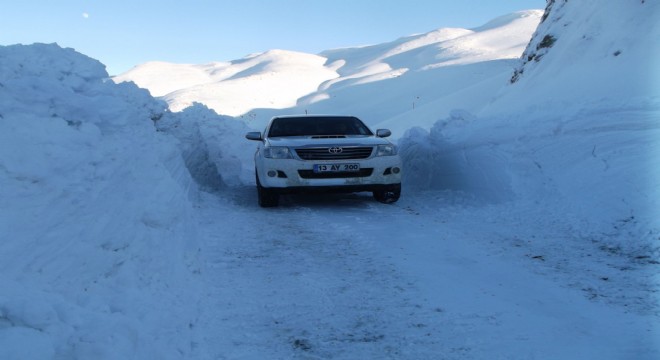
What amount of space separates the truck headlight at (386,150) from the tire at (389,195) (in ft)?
1.59

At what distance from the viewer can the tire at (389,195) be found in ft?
27.1

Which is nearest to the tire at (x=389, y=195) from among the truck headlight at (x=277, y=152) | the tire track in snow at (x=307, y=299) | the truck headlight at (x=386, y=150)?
the truck headlight at (x=386, y=150)

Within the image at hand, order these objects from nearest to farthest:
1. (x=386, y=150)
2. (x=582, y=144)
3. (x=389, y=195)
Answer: (x=582, y=144)
(x=386, y=150)
(x=389, y=195)

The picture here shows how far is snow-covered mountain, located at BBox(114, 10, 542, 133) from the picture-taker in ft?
128

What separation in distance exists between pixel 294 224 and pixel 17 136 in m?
3.34

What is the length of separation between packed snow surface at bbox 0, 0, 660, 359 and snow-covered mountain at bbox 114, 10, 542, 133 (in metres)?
15.4

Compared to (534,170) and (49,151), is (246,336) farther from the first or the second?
(534,170)

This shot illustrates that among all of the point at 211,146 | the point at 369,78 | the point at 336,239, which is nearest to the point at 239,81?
the point at 369,78

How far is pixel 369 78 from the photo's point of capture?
5225 centimetres

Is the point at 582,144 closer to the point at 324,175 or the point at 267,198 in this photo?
the point at 324,175

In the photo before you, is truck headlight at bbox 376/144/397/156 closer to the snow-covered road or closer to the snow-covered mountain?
the snow-covered road

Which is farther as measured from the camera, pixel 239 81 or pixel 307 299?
pixel 239 81

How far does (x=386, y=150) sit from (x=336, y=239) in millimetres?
2693

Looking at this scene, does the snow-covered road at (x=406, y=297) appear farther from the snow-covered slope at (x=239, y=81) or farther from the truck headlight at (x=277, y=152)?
the snow-covered slope at (x=239, y=81)
